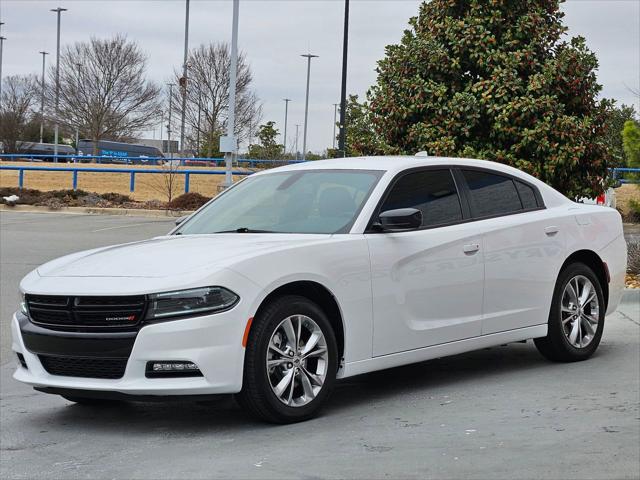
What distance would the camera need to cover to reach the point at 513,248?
7.38 metres

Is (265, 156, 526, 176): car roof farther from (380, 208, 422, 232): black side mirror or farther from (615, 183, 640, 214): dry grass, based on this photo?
(615, 183, 640, 214): dry grass

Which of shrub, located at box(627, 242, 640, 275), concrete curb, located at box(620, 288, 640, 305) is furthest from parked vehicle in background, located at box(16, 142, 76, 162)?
concrete curb, located at box(620, 288, 640, 305)

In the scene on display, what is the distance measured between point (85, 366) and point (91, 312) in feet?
1.08

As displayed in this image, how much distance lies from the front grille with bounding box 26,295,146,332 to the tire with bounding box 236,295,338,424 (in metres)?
A: 0.65

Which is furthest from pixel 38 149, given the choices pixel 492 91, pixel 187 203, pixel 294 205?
pixel 294 205

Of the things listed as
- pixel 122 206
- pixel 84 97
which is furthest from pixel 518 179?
pixel 84 97

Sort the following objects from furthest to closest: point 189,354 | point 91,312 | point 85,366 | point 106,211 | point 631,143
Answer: point 106,211, point 631,143, point 85,366, point 91,312, point 189,354

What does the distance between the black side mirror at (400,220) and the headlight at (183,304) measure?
1.32 m

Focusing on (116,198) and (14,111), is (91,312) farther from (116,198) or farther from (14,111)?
(14,111)

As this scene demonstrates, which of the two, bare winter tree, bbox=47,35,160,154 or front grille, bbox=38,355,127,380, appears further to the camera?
bare winter tree, bbox=47,35,160,154

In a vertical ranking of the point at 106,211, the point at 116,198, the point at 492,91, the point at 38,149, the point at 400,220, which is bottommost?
the point at 106,211

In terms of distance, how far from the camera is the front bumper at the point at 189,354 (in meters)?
5.54

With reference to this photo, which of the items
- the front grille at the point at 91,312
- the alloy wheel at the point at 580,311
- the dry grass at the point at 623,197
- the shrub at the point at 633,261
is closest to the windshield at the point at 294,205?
the front grille at the point at 91,312

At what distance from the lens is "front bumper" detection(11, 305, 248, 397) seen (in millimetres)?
5535
